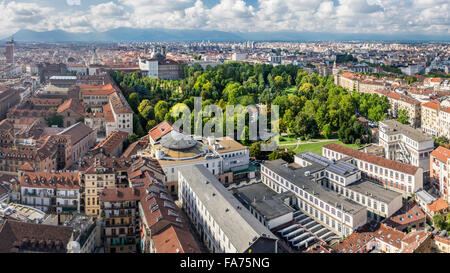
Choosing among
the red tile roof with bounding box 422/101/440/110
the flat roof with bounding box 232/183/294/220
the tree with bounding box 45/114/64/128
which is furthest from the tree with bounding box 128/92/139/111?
the red tile roof with bounding box 422/101/440/110

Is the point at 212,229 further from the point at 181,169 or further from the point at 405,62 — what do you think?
the point at 405,62

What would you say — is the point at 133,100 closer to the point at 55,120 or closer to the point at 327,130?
the point at 55,120

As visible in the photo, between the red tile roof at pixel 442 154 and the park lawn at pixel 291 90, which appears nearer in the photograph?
the red tile roof at pixel 442 154

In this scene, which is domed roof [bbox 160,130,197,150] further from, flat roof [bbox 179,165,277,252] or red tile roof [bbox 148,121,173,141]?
flat roof [bbox 179,165,277,252]

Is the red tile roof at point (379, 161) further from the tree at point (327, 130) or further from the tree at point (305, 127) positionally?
the tree at point (327, 130)

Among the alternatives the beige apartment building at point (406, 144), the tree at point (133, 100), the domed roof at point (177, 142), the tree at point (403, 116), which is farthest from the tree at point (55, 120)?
the tree at point (403, 116)

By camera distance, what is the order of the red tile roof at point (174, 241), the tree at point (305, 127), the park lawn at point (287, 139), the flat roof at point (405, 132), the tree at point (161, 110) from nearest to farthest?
the red tile roof at point (174, 241), the flat roof at point (405, 132), the park lawn at point (287, 139), the tree at point (305, 127), the tree at point (161, 110)

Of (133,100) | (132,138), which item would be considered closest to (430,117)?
(132,138)
